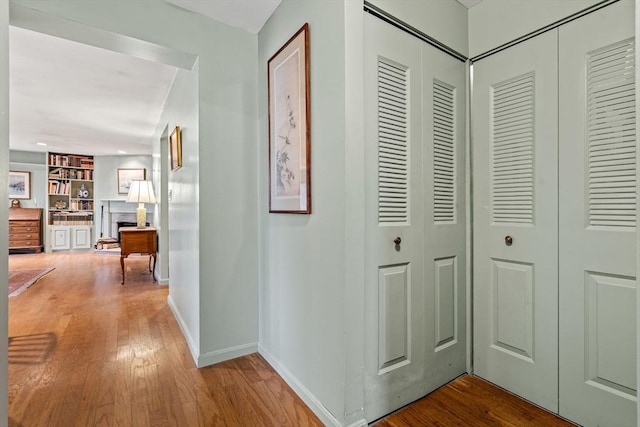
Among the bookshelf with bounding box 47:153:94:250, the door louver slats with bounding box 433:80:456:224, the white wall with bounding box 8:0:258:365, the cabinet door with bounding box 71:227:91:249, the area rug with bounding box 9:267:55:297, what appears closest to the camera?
the door louver slats with bounding box 433:80:456:224

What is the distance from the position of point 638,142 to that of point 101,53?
351 centimetres

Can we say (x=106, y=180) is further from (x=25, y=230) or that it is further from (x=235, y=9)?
(x=235, y=9)

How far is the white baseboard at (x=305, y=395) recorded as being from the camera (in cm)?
146

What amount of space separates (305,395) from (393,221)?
1.03 m

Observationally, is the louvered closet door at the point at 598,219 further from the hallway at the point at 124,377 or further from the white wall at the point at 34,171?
the white wall at the point at 34,171

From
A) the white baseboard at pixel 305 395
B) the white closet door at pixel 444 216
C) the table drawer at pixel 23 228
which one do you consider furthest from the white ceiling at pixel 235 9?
the table drawer at pixel 23 228

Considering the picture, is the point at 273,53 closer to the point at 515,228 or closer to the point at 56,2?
the point at 56,2

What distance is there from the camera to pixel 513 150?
68.5 inches

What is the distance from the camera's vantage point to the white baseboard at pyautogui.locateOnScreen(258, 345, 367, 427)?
4.78ft

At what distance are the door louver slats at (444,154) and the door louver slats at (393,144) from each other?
0.25m

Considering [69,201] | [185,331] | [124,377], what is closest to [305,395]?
[124,377]

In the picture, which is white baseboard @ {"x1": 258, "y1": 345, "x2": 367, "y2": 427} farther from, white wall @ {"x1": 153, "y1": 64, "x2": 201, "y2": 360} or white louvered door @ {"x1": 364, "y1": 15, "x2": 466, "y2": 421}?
white wall @ {"x1": 153, "y1": 64, "x2": 201, "y2": 360}

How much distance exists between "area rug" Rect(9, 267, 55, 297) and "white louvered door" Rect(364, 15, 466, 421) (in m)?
4.50

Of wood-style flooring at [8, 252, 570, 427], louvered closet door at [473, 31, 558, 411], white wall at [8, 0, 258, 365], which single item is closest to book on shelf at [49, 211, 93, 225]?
wood-style flooring at [8, 252, 570, 427]
